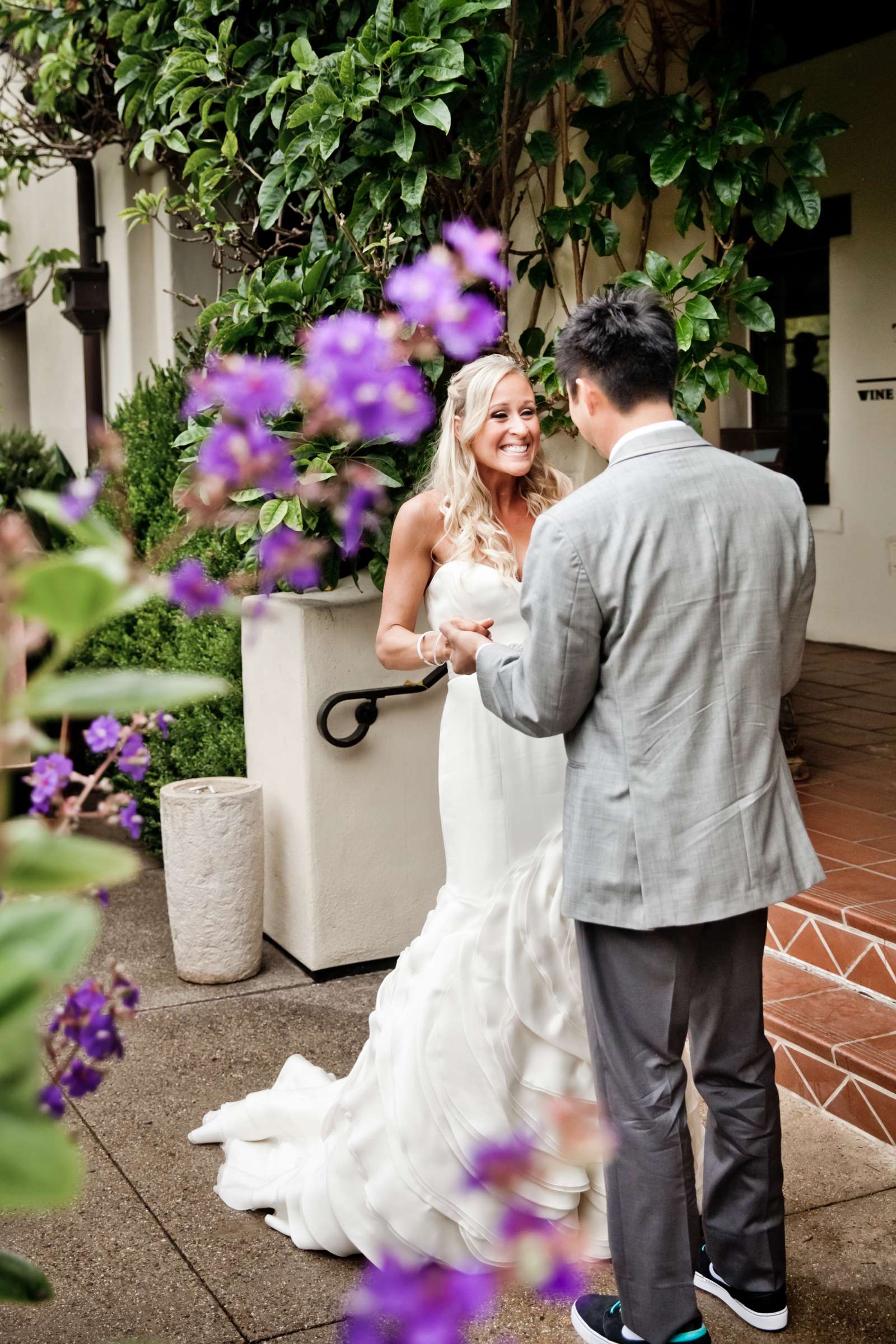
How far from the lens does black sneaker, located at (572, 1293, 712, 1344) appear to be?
2521mm

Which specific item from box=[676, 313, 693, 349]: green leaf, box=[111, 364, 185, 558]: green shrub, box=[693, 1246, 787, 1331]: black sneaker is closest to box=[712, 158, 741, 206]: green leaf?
box=[676, 313, 693, 349]: green leaf

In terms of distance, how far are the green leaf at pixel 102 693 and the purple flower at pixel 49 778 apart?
0.31m

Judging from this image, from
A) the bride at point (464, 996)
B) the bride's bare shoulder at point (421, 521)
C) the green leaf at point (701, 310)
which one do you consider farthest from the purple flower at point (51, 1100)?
the green leaf at point (701, 310)

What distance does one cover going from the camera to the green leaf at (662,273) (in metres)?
3.59

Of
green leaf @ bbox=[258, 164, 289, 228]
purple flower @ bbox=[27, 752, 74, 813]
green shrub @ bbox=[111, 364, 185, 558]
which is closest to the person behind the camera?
purple flower @ bbox=[27, 752, 74, 813]

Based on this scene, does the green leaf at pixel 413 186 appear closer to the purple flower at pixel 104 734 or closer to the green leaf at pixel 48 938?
the purple flower at pixel 104 734

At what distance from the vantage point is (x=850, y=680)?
7180mm

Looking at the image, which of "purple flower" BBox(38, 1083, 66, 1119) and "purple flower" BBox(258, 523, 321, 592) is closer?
"purple flower" BBox(258, 523, 321, 592)

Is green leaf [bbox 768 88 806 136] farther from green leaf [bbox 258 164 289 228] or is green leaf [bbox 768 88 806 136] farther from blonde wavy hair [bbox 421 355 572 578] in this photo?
green leaf [bbox 258 164 289 228]

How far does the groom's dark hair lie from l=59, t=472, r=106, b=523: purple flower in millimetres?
1563

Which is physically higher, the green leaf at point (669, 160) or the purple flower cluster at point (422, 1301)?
the green leaf at point (669, 160)

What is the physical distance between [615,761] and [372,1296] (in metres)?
1.74

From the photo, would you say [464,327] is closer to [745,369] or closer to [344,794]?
[745,369]

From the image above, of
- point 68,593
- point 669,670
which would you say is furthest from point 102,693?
point 669,670
